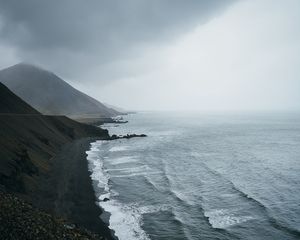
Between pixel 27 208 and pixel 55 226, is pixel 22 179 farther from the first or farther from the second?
pixel 55 226

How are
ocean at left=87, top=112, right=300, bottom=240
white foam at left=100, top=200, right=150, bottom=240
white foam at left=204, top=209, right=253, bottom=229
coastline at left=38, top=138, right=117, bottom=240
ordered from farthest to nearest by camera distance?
white foam at left=204, top=209, right=253, bottom=229
coastline at left=38, top=138, right=117, bottom=240
ocean at left=87, top=112, right=300, bottom=240
white foam at left=100, top=200, right=150, bottom=240

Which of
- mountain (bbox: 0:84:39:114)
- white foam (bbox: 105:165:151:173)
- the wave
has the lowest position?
the wave

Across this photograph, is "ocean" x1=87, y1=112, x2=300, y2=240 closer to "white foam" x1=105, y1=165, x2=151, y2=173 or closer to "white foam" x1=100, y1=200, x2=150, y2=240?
"white foam" x1=100, y1=200, x2=150, y2=240

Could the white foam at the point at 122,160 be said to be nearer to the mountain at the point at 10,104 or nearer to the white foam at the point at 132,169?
the white foam at the point at 132,169

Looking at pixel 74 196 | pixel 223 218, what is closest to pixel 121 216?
pixel 74 196

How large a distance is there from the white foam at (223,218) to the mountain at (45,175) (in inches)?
525

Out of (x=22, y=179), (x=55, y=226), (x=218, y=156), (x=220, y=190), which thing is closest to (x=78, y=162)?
(x=22, y=179)

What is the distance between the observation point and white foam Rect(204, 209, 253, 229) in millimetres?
39969

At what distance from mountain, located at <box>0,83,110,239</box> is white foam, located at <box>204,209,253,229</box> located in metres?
13.3

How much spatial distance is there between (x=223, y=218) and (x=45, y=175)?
32.7 meters

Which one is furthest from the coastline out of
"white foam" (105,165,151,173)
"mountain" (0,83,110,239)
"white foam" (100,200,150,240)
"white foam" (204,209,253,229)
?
"white foam" (204,209,253,229)

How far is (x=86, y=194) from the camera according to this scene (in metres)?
51.0

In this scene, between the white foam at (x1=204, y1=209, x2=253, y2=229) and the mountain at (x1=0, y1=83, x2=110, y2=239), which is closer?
the white foam at (x1=204, y1=209, x2=253, y2=229)

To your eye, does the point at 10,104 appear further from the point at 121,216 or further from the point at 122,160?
the point at 121,216
